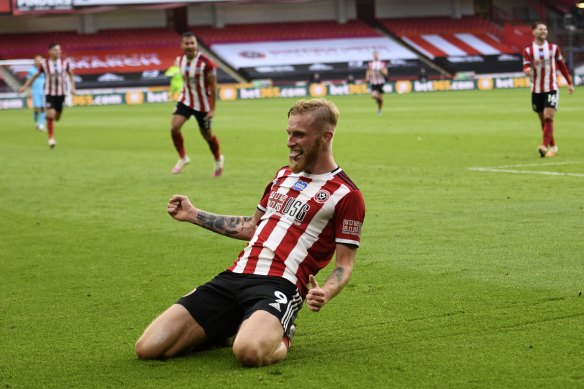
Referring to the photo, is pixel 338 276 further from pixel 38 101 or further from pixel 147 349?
pixel 38 101

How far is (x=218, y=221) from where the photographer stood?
683 centimetres

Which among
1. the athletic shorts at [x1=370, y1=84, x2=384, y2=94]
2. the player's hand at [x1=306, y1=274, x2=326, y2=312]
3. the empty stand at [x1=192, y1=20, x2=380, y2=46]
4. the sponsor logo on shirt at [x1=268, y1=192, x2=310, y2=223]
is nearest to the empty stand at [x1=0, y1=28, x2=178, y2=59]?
the empty stand at [x1=192, y1=20, x2=380, y2=46]

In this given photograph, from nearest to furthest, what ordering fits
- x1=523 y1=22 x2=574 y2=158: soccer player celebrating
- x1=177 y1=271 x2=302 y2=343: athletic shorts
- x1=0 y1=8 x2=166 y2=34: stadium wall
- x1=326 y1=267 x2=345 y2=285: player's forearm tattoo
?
x1=326 y1=267 x2=345 y2=285: player's forearm tattoo < x1=177 y1=271 x2=302 y2=343: athletic shorts < x1=523 y1=22 x2=574 y2=158: soccer player celebrating < x1=0 y1=8 x2=166 y2=34: stadium wall

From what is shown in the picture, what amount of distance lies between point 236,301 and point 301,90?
50485 millimetres

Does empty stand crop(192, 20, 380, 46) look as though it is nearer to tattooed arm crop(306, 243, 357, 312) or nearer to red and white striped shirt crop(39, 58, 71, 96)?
red and white striped shirt crop(39, 58, 71, 96)

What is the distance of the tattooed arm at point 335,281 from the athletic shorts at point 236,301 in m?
0.19

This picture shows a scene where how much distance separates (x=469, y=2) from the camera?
76.3 meters

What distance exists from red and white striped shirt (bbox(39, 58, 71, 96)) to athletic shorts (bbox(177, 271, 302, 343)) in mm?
20217

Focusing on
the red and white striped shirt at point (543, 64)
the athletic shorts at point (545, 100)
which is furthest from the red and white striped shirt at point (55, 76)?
the athletic shorts at point (545, 100)

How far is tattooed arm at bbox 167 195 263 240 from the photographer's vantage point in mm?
6621

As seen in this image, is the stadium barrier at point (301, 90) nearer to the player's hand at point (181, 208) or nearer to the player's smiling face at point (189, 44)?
the player's smiling face at point (189, 44)

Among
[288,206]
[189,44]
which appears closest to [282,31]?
[189,44]

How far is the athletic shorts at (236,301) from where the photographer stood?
6.11 m

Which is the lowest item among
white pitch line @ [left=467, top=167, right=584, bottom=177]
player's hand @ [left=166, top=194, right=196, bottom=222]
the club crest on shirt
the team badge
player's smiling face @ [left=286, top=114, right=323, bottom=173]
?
white pitch line @ [left=467, top=167, right=584, bottom=177]
